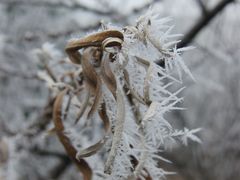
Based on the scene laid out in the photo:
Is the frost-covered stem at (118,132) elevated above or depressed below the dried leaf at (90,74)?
below

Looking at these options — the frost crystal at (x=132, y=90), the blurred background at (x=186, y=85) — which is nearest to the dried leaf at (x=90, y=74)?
the frost crystal at (x=132, y=90)

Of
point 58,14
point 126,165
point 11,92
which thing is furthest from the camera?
point 58,14

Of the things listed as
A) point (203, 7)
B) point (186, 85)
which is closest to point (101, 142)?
point (203, 7)

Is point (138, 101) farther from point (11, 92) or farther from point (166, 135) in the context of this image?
point (11, 92)

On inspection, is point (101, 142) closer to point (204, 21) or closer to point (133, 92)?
point (133, 92)

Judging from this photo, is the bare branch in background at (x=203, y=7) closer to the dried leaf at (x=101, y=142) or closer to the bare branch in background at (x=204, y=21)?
the bare branch in background at (x=204, y=21)

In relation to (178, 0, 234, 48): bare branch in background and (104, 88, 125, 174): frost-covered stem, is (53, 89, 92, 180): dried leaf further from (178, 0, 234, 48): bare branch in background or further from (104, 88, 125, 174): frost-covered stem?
(178, 0, 234, 48): bare branch in background

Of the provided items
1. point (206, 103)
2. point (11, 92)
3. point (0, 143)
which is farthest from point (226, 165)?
point (0, 143)

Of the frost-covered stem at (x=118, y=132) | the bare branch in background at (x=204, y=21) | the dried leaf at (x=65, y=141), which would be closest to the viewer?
the frost-covered stem at (x=118, y=132)

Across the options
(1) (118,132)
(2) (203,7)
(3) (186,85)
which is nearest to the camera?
(1) (118,132)
